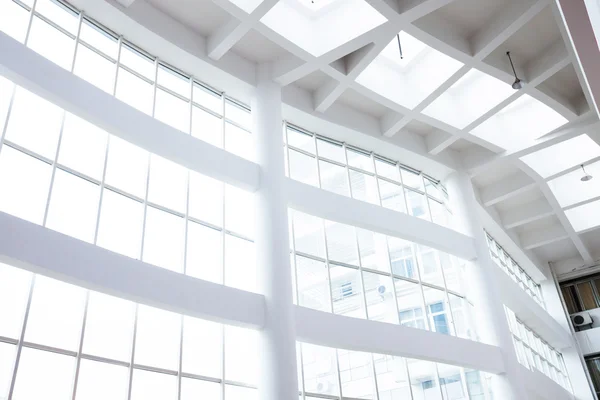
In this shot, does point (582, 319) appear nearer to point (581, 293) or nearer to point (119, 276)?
point (581, 293)

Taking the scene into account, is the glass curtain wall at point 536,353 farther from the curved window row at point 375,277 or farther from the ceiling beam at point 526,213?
the curved window row at point 375,277

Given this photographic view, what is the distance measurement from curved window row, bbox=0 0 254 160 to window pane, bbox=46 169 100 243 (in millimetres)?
2940

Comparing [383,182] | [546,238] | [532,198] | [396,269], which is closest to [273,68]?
[383,182]

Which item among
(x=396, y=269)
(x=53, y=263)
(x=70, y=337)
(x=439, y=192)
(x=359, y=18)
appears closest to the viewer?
(x=53, y=263)

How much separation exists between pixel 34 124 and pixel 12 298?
13.0 ft

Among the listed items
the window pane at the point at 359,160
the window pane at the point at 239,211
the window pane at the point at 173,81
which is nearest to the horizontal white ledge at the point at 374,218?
the window pane at the point at 239,211

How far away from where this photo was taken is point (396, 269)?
2016cm

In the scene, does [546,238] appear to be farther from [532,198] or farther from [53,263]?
[53,263]

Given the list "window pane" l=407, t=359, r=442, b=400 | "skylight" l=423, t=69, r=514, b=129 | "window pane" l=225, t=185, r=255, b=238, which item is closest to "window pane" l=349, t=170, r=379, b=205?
"skylight" l=423, t=69, r=514, b=129

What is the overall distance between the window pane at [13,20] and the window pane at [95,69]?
140 cm

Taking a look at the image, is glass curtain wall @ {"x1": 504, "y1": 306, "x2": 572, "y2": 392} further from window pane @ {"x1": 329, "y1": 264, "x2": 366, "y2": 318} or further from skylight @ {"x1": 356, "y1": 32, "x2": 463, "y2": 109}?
skylight @ {"x1": 356, "y1": 32, "x2": 463, "y2": 109}

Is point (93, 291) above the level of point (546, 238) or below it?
below

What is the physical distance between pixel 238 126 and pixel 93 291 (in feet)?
24.9

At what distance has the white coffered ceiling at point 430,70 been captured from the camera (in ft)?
51.0
